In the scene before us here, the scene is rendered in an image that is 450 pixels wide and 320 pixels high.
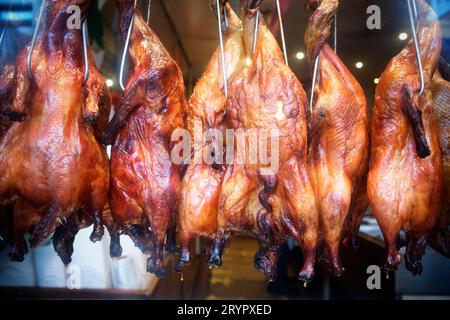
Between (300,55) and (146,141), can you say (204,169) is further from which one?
(300,55)

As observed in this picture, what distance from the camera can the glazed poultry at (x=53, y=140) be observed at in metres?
2.04

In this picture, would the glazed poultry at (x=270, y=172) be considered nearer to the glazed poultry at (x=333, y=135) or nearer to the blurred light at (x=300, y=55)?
the glazed poultry at (x=333, y=135)

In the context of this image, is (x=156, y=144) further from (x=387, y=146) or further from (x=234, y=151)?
(x=387, y=146)

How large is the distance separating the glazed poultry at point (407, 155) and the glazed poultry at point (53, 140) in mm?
1544

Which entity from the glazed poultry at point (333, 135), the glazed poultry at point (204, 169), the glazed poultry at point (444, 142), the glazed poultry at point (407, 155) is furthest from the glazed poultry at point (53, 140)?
the glazed poultry at point (444, 142)

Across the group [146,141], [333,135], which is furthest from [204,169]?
[333,135]

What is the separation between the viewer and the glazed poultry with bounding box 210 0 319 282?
7.01 feet

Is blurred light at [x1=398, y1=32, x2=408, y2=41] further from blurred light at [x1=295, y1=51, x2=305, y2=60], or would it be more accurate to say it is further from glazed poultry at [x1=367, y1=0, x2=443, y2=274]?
glazed poultry at [x1=367, y1=0, x2=443, y2=274]

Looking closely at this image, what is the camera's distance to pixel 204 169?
2299 mm

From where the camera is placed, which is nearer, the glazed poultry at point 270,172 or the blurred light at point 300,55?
the glazed poultry at point 270,172

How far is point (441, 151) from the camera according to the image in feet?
Answer: 8.21

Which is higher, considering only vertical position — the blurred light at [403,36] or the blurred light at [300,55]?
the blurred light at [403,36]

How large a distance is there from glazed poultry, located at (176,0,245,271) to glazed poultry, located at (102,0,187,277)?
0.08m

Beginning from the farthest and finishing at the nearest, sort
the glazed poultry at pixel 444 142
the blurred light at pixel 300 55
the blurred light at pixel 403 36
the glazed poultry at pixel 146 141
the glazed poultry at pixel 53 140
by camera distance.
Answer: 1. the blurred light at pixel 300 55
2. the blurred light at pixel 403 36
3. the glazed poultry at pixel 444 142
4. the glazed poultry at pixel 146 141
5. the glazed poultry at pixel 53 140
